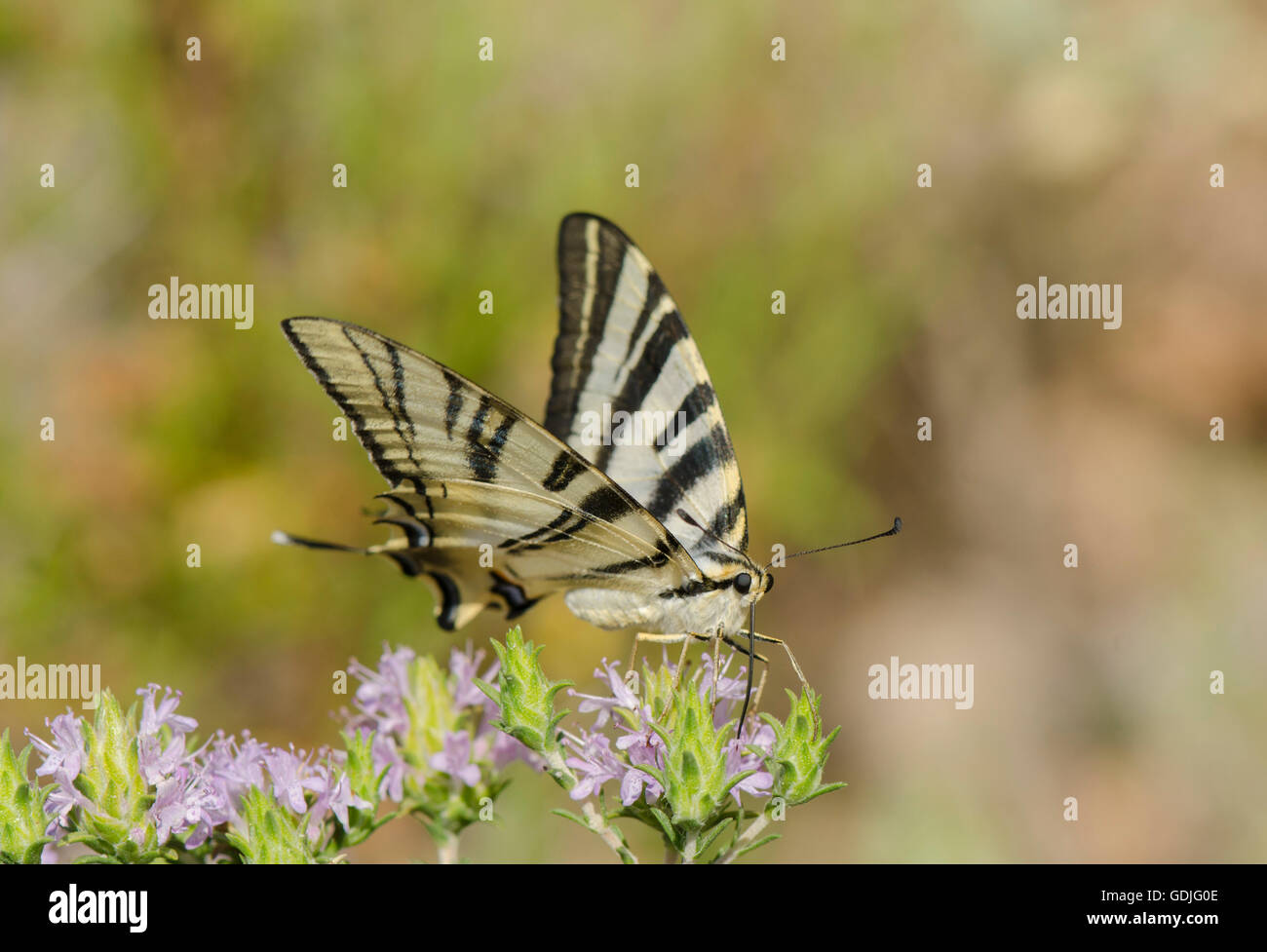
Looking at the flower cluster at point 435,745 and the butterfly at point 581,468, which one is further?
the flower cluster at point 435,745

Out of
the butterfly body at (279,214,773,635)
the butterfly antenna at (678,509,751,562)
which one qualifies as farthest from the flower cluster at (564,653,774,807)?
the butterfly antenna at (678,509,751,562)

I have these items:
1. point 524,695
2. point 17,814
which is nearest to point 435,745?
point 524,695

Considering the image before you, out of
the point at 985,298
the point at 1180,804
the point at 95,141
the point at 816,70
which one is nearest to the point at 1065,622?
the point at 1180,804

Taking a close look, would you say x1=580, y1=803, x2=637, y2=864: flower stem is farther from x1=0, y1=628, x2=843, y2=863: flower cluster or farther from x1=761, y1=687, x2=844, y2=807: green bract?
x1=761, y1=687, x2=844, y2=807: green bract

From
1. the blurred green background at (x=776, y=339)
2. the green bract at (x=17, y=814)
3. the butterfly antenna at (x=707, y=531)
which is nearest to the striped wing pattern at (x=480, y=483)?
the butterfly antenna at (x=707, y=531)

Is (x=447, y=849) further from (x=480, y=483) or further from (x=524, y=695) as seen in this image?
(x=480, y=483)

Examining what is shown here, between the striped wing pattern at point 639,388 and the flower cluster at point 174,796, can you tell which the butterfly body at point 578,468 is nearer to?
the striped wing pattern at point 639,388
